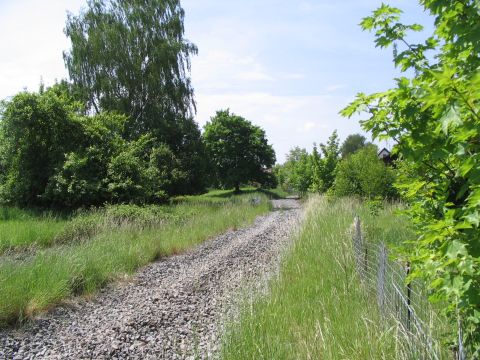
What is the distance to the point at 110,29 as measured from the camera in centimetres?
2205

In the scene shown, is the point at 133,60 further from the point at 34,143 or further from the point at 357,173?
the point at 357,173

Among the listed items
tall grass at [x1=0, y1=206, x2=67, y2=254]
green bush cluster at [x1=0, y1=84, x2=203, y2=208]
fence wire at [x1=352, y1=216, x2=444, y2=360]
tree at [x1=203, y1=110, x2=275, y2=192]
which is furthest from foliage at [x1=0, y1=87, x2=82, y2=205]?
tree at [x1=203, y1=110, x2=275, y2=192]

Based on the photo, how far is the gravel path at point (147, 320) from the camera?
4.68 metres

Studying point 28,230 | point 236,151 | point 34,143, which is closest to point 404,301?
point 28,230

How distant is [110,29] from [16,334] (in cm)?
1996

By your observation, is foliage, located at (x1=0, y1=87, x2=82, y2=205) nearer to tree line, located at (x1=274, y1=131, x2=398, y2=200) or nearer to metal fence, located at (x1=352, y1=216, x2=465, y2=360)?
tree line, located at (x1=274, y1=131, x2=398, y2=200)

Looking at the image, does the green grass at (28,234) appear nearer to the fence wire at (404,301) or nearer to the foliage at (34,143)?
the foliage at (34,143)

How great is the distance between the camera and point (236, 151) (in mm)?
40469

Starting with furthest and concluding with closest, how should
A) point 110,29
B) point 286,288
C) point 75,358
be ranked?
point 110,29
point 286,288
point 75,358

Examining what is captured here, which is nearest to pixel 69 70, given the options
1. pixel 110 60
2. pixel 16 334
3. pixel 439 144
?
pixel 110 60

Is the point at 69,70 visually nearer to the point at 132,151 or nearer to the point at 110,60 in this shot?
the point at 110,60

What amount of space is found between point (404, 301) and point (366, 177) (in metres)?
13.8

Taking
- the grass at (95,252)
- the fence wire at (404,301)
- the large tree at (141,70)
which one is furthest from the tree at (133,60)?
the fence wire at (404,301)

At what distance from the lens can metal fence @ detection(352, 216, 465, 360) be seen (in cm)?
266
